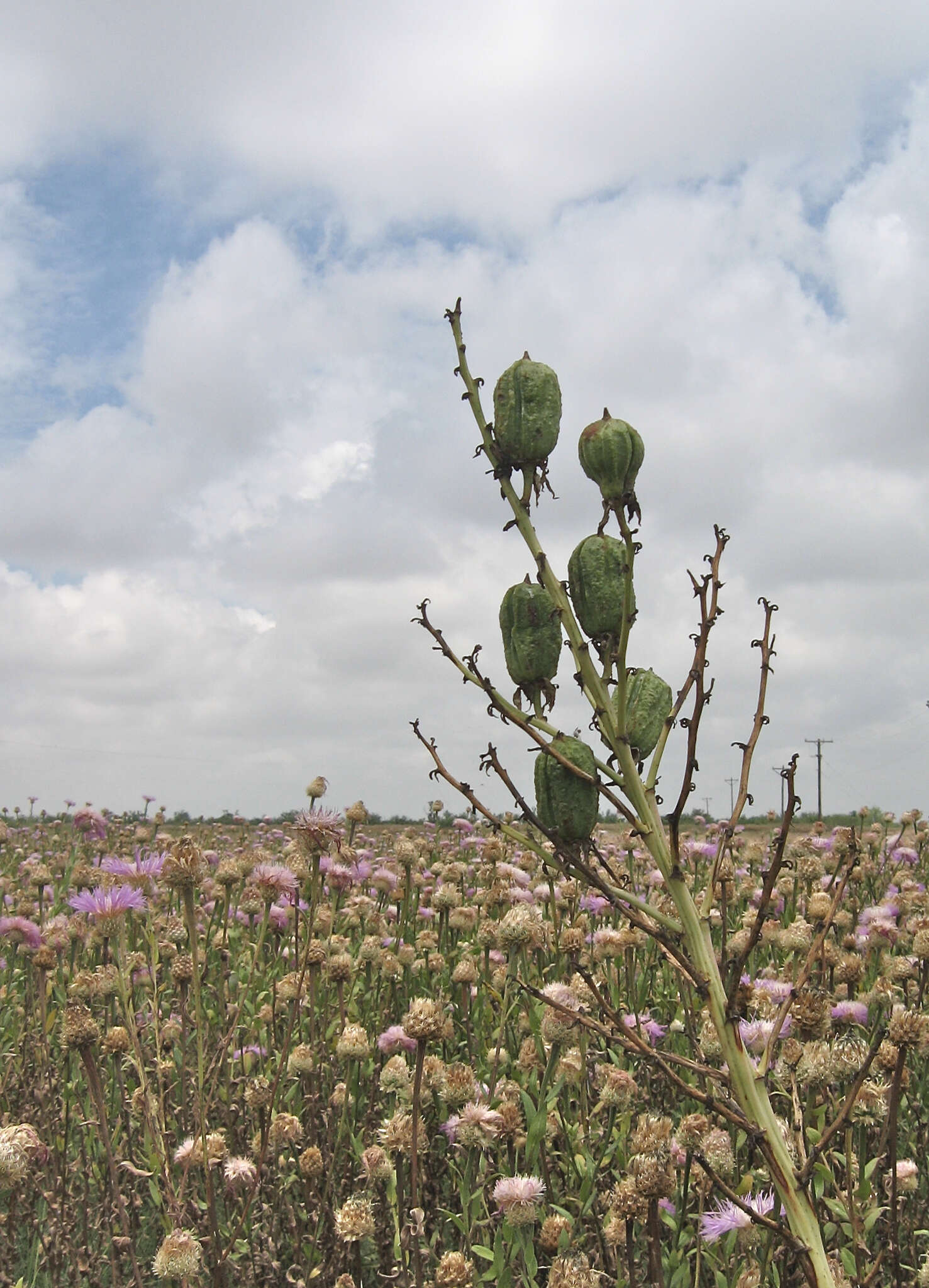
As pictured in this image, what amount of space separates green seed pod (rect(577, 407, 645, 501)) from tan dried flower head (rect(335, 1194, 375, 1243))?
1.99 metres

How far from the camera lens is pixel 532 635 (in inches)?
50.3

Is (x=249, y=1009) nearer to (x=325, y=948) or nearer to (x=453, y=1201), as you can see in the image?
(x=325, y=948)

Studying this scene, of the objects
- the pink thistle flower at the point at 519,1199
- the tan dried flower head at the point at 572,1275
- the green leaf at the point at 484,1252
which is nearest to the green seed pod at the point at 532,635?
the tan dried flower head at the point at 572,1275

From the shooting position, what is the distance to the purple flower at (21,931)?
4906mm

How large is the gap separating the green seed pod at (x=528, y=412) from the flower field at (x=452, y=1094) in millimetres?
522

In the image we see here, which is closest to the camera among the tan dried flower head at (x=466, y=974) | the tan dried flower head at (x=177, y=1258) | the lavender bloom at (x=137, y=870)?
the tan dried flower head at (x=177, y=1258)

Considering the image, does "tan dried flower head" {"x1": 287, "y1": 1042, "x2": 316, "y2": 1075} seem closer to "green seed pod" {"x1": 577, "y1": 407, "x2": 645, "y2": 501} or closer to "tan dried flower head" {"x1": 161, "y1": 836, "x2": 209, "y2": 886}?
"tan dried flower head" {"x1": 161, "y1": 836, "x2": 209, "y2": 886}

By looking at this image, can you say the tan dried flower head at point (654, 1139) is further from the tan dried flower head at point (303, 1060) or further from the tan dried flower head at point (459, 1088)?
the tan dried flower head at point (303, 1060)

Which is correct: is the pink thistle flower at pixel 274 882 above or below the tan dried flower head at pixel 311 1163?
above

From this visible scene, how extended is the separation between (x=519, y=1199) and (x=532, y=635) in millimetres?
1810

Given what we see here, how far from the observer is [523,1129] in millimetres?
3057

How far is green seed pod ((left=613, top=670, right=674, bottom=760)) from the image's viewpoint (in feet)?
4.20

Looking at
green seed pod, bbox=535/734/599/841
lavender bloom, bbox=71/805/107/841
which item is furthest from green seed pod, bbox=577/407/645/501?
lavender bloom, bbox=71/805/107/841

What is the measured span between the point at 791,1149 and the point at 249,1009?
309 cm
